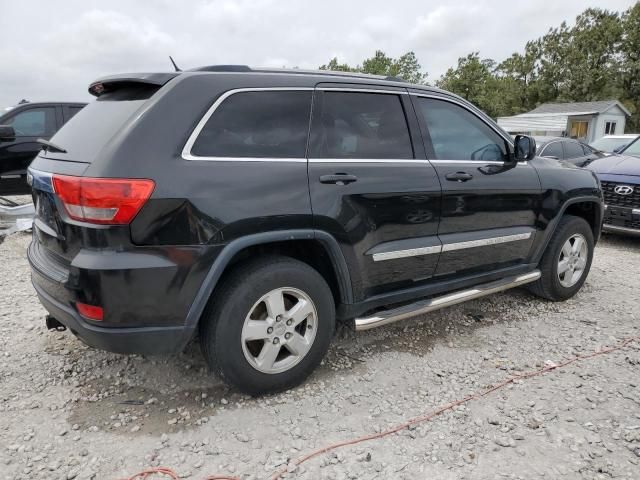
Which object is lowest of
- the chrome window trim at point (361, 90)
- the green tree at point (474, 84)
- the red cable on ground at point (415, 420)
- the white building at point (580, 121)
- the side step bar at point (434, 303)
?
the red cable on ground at point (415, 420)

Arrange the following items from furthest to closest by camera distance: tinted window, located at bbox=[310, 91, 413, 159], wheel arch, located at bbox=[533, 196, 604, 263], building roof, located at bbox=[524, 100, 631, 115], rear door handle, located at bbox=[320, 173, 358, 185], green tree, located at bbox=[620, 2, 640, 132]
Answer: green tree, located at bbox=[620, 2, 640, 132], building roof, located at bbox=[524, 100, 631, 115], wheel arch, located at bbox=[533, 196, 604, 263], tinted window, located at bbox=[310, 91, 413, 159], rear door handle, located at bbox=[320, 173, 358, 185]

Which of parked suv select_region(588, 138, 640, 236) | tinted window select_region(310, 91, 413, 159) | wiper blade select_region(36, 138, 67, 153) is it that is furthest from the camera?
parked suv select_region(588, 138, 640, 236)

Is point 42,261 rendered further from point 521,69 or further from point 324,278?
point 521,69

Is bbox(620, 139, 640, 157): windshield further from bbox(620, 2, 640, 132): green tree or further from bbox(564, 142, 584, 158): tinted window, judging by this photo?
bbox(620, 2, 640, 132): green tree

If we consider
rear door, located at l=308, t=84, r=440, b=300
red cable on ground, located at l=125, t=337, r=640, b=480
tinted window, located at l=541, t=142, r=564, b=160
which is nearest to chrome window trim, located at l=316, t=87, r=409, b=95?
rear door, located at l=308, t=84, r=440, b=300

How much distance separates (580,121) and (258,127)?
39.4 m

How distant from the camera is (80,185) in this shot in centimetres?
225

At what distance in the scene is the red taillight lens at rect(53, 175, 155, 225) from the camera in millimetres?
2223

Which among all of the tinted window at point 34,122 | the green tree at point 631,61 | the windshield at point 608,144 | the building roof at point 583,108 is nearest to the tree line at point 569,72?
the green tree at point 631,61

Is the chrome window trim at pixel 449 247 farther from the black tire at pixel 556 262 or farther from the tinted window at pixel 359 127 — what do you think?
the tinted window at pixel 359 127

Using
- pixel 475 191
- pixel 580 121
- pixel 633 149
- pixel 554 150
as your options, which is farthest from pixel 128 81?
pixel 580 121

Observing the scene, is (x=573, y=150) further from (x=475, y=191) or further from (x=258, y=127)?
(x=258, y=127)

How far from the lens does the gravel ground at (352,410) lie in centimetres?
232

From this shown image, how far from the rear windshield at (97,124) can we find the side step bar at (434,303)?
5.94 ft
